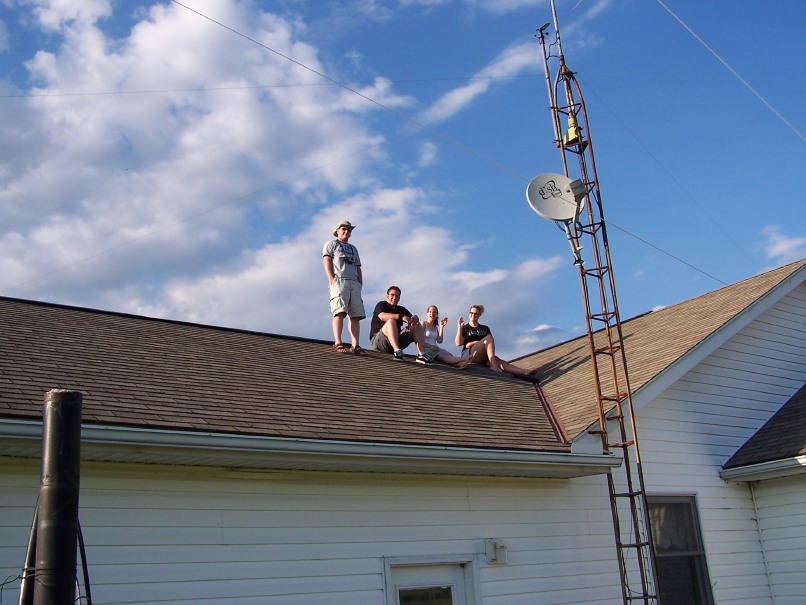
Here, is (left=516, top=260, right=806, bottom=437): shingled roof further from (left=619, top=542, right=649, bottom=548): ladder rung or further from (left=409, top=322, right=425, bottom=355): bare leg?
(left=409, top=322, right=425, bottom=355): bare leg

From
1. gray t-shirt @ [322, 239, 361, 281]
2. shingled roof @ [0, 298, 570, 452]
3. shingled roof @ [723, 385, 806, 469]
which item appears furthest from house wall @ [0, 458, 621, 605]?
gray t-shirt @ [322, 239, 361, 281]

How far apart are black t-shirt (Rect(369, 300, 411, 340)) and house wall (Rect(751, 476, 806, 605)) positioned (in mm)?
4822

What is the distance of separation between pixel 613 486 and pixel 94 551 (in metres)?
5.30

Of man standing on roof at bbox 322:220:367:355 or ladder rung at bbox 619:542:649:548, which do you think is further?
man standing on roof at bbox 322:220:367:355

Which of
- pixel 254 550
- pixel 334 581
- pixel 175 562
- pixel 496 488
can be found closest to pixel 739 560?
pixel 496 488

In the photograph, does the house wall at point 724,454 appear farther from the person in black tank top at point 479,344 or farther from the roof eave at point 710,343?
the person in black tank top at point 479,344

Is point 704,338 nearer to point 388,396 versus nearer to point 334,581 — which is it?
point 388,396

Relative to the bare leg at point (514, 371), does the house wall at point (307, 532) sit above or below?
below

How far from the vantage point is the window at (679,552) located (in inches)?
380

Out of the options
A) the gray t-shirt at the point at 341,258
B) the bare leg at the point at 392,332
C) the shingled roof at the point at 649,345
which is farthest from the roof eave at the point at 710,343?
the gray t-shirt at the point at 341,258

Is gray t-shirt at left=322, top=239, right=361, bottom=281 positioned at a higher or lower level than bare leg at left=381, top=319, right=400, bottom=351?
higher

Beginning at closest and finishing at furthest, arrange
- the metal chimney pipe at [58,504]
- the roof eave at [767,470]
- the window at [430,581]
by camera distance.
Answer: the metal chimney pipe at [58,504] → the window at [430,581] → the roof eave at [767,470]

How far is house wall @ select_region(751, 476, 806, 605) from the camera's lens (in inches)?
405

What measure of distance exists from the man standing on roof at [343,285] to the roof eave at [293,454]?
11.2 feet
